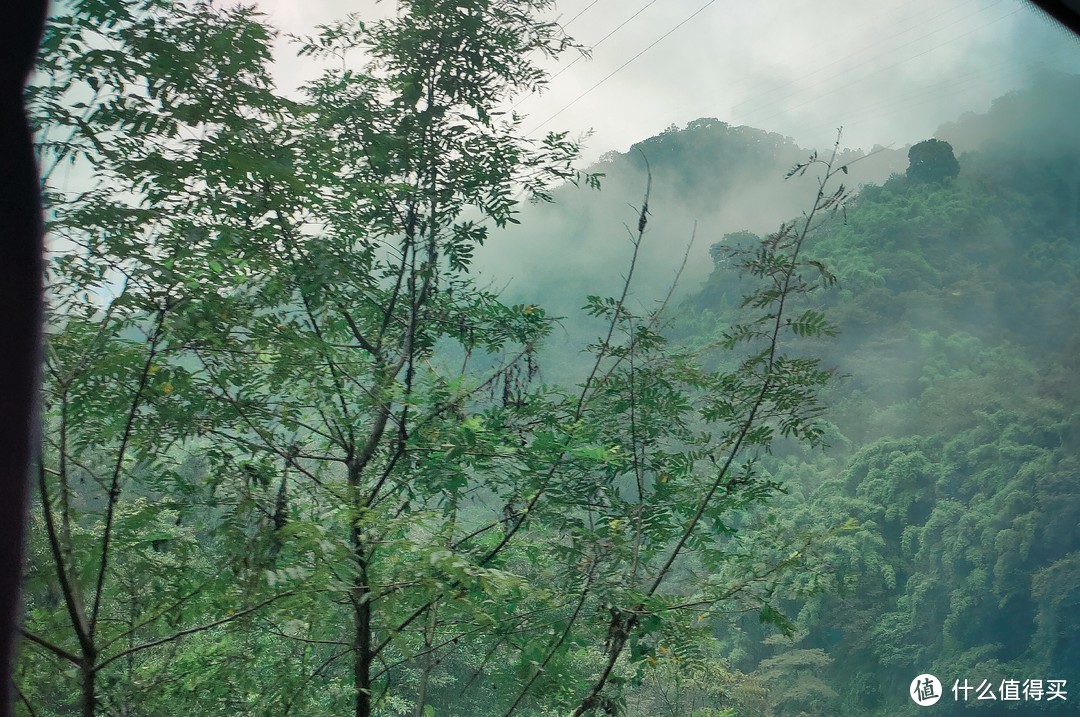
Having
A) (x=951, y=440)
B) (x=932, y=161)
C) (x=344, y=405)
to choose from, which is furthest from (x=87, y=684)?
(x=932, y=161)

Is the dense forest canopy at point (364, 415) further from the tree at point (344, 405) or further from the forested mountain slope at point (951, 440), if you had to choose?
the forested mountain slope at point (951, 440)

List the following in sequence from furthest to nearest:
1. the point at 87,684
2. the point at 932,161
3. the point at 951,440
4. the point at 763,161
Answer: the point at 763,161 → the point at 932,161 → the point at 951,440 → the point at 87,684

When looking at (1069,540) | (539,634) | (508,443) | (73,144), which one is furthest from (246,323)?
(1069,540)

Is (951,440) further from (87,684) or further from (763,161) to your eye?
(87,684)

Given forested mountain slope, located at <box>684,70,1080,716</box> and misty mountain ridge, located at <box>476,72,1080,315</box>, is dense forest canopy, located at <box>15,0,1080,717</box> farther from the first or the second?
misty mountain ridge, located at <box>476,72,1080,315</box>

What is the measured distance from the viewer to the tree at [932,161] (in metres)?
23.6

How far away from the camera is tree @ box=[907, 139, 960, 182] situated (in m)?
23.6

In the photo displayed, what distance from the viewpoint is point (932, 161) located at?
24.3m

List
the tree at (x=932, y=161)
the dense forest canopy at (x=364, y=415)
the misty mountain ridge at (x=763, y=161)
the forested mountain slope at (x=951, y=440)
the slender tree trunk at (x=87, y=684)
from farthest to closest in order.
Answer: the misty mountain ridge at (x=763, y=161)
the tree at (x=932, y=161)
the forested mountain slope at (x=951, y=440)
the dense forest canopy at (x=364, y=415)
the slender tree trunk at (x=87, y=684)

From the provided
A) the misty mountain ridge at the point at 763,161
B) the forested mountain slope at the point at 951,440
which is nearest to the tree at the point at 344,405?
the forested mountain slope at the point at 951,440

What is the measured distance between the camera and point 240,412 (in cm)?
194

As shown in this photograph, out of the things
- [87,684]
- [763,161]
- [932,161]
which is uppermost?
[763,161]

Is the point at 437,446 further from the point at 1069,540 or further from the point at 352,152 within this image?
the point at 1069,540

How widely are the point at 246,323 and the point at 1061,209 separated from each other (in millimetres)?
28175
